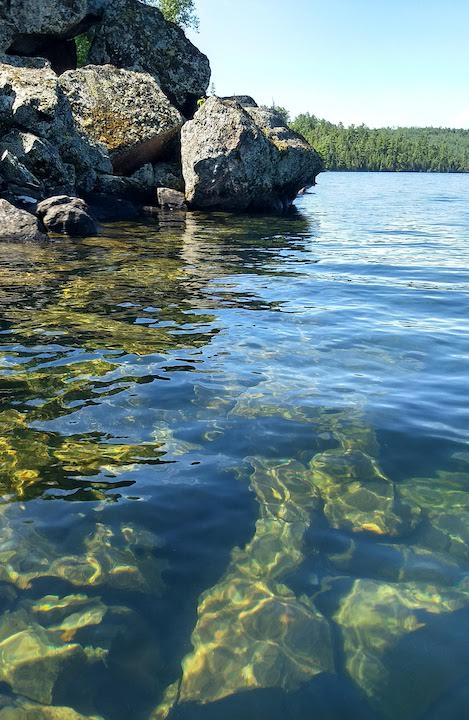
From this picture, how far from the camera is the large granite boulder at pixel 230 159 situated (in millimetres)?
26672

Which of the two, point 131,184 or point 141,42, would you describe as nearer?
point 131,184

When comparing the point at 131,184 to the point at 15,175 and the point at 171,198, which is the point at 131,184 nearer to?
the point at 171,198

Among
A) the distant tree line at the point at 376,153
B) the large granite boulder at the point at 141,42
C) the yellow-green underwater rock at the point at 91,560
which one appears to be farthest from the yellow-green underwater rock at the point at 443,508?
the distant tree line at the point at 376,153

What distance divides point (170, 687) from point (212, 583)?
0.78 meters

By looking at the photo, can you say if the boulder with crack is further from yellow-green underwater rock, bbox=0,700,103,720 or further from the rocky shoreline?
yellow-green underwater rock, bbox=0,700,103,720

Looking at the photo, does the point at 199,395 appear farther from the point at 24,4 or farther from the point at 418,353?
the point at 24,4

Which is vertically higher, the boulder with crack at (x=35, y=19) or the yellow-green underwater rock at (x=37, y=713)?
the boulder with crack at (x=35, y=19)

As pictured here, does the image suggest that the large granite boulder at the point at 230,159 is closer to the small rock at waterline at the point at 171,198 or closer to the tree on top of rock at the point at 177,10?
the small rock at waterline at the point at 171,198

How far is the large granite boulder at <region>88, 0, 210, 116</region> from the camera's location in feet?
107

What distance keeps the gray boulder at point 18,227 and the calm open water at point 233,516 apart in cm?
932

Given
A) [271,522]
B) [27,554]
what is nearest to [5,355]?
[27,554]

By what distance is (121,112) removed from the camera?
2798 centimetres

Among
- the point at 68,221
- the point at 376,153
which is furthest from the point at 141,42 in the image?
the point at 376,153

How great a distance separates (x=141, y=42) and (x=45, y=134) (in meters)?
13.0
